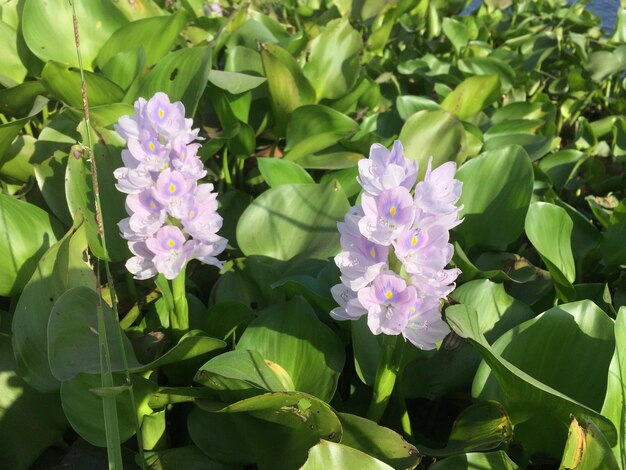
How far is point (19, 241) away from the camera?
1.42m

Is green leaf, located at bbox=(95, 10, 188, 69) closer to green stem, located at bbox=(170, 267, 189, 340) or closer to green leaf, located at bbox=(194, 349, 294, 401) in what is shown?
green stem, located at bbox=(170, 267, 189, 340)

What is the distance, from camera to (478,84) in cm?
226

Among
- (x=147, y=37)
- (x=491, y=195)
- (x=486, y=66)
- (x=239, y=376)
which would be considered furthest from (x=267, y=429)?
(x=486, y=66)

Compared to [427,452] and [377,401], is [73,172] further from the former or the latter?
[427,452]

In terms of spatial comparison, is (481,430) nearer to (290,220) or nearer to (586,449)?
(586,449)

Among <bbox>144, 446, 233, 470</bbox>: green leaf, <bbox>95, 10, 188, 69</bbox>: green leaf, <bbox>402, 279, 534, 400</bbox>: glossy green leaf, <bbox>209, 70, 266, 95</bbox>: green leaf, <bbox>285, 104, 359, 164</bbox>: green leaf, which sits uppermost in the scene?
<bbox>95, 10, 188, 69</bbox>: green leaf

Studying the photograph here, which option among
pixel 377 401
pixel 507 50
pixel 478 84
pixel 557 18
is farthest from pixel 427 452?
pixel 557 18

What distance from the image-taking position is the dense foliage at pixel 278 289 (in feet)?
3.48

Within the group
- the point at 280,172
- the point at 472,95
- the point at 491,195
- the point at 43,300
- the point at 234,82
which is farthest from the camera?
the point at 472,95

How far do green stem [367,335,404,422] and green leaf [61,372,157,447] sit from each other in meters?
0.41

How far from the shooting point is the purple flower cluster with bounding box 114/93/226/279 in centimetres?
111

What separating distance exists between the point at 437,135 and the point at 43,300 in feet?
3.64

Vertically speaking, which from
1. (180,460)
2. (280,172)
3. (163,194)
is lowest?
(180,460)

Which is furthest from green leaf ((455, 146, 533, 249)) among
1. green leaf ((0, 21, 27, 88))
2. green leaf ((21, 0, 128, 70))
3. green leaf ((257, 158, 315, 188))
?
green leaf ((0, 21, 27, 88))
